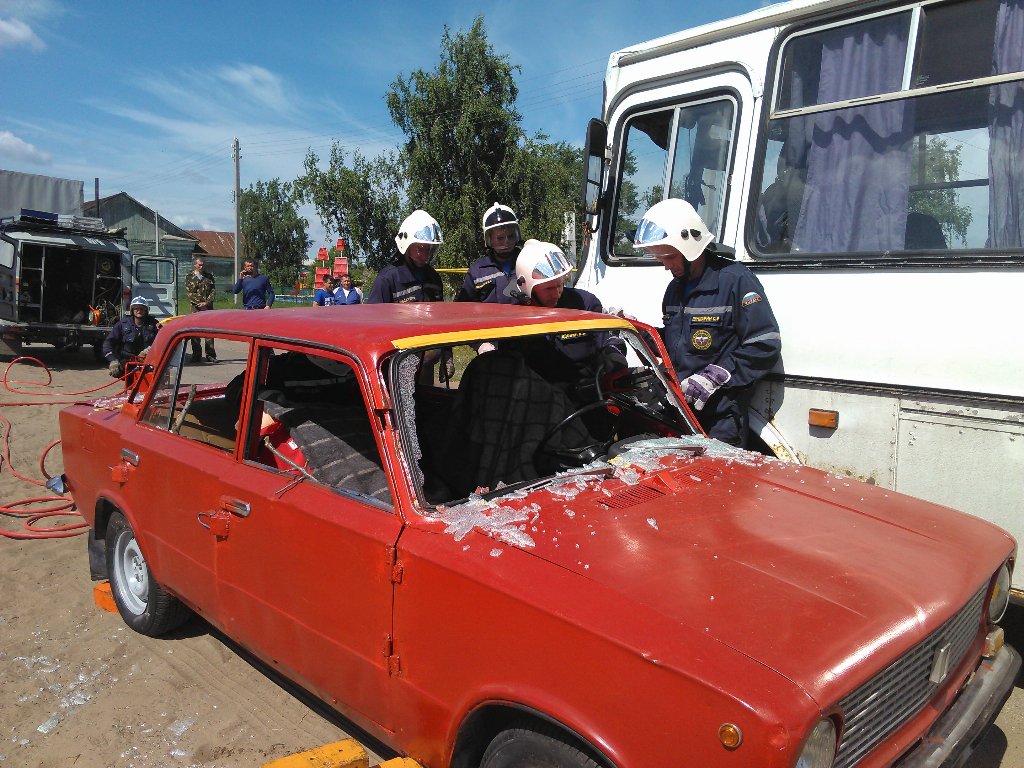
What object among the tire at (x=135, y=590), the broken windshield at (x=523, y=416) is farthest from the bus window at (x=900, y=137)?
the tire at (x=135, y=590)

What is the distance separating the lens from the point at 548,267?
3764 millimetres

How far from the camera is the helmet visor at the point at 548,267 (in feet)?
12.3

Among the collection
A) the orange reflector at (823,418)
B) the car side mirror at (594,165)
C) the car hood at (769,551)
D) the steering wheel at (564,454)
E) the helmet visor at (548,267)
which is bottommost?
the car hood at (769,551)

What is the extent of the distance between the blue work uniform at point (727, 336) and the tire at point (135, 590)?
281 cm

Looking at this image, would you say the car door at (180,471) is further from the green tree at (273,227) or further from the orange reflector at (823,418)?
the green tree at (273,227)

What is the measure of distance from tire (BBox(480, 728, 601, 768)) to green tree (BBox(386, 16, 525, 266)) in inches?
692

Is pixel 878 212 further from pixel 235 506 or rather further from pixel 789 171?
pixel 235 506

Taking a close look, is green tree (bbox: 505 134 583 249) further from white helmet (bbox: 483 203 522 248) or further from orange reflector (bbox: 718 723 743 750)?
orange reflector (bbox: 718 723 743 750)

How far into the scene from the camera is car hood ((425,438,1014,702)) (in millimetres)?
1684

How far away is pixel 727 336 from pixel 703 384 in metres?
0.35

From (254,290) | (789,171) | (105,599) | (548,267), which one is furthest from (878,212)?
(254,290)

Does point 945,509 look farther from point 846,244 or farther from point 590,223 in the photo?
point 590,223

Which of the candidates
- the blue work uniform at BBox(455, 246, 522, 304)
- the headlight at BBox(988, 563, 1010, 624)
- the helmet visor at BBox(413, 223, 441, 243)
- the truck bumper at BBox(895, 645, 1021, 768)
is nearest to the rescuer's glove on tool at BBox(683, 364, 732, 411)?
the headlight at BBox(988, 563, 1010, 624)

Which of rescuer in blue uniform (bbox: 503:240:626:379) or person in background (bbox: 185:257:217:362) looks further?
person in background (bbox: 185:257:217:362)
